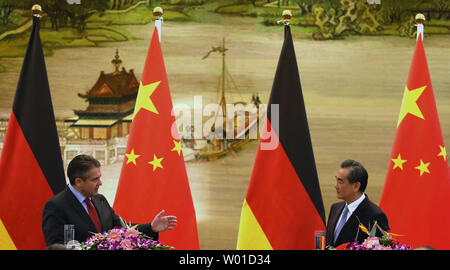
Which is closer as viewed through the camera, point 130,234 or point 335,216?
point 130,234

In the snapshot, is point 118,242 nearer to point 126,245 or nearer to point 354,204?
point 126,245

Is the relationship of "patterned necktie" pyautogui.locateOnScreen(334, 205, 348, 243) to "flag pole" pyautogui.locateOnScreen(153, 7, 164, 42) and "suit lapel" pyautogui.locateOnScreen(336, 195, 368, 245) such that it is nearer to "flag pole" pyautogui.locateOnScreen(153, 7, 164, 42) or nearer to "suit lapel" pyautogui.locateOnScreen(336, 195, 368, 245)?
"suit lapel" pyautogui.locateOnScreen(336, 195, 368, 245)

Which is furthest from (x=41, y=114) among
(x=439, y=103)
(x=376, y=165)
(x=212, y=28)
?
(x=439, y=103)

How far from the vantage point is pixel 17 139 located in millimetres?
5336

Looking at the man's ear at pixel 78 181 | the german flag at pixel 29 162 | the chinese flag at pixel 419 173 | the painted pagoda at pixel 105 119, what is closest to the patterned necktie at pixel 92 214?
the man's ear at pixel 78 181

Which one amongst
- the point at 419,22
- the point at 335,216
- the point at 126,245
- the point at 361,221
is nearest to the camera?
the point at 126,245

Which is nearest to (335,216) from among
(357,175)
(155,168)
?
(357,175)

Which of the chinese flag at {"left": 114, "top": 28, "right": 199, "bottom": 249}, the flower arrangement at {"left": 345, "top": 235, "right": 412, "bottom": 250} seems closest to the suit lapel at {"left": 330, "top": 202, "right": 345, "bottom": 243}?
the flower arrangement at {"left": 345, "top": 235, "right": 412, "bottom": 250}

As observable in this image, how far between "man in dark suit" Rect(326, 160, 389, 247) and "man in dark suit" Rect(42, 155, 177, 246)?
1298mm

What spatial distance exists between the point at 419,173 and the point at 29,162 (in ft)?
11.7

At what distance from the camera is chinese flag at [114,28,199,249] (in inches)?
217

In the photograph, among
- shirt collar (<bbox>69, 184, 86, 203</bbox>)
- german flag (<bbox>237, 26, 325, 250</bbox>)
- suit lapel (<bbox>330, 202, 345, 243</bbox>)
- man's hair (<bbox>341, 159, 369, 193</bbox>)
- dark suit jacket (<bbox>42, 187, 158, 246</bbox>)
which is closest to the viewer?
dark suit jacket (<bbox>42, 187, 158, 246</bbox>)

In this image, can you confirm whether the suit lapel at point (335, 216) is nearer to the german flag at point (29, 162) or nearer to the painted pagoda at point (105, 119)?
the german flag at point (29, 162)

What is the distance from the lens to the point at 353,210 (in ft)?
14.6
